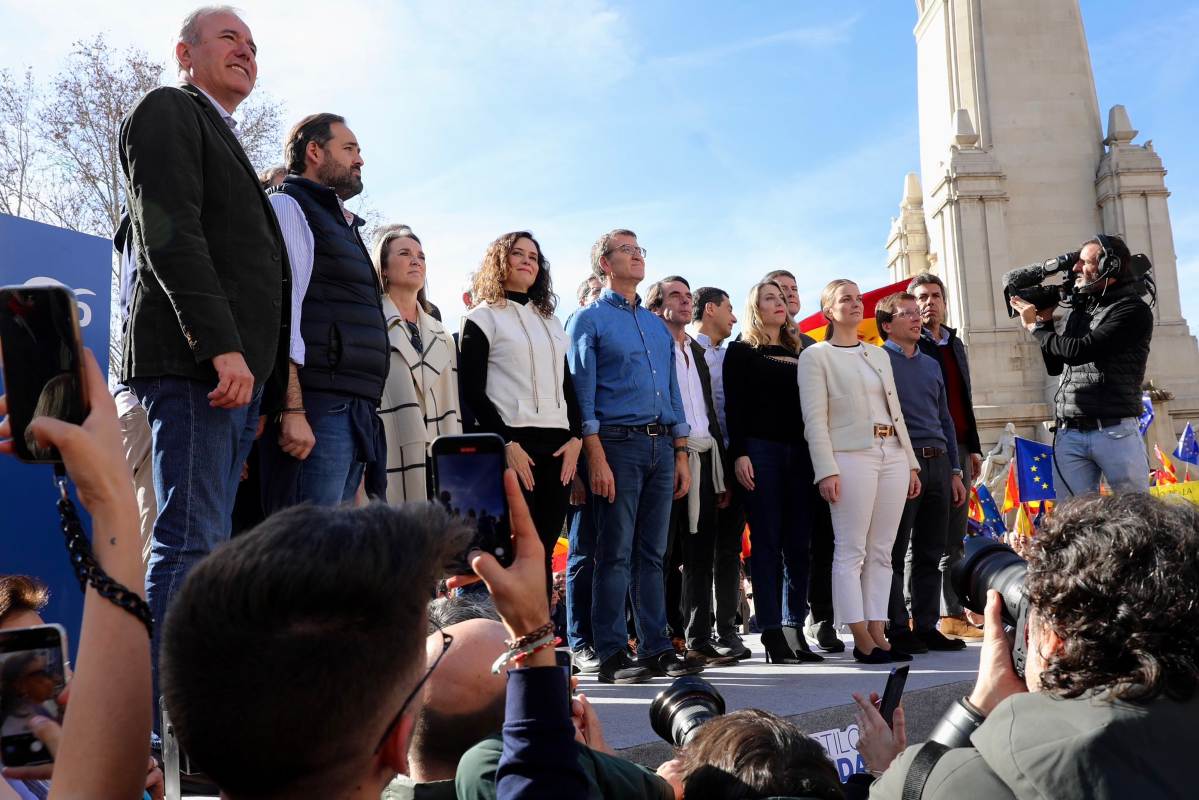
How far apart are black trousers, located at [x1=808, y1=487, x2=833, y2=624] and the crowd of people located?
0.02 meters

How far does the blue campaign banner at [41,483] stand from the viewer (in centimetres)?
450

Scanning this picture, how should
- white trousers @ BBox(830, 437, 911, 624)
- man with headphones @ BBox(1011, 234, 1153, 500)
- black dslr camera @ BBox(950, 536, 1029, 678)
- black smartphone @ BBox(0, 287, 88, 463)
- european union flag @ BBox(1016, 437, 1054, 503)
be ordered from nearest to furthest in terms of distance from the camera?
black smartphone @ BBox(0, 287, 88, 463) < black dslr camera @ BBox(950, 536, 1029, 678) < white trousers @ BBox(830, 437, 911, 624) < man with headphones @ BBox(1011, 234, 1153, 500) < european union flag @ BBox(1016, 437, 1054, 503)

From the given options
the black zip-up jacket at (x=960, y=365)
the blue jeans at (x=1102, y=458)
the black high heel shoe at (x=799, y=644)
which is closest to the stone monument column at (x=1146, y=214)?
the black zip-up jacket at (x=960, y=365)

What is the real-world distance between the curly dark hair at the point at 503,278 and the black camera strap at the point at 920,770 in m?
3.75

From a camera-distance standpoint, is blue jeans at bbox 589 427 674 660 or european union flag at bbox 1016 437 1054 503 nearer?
blue jeans at bbox 589 427 674 660

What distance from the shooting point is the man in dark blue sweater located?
646 centimetres

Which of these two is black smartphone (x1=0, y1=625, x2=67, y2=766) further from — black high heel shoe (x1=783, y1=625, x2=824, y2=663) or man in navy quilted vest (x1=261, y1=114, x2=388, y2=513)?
black high heel shoe (x1=783, y1=625, x2=824, y2=663)

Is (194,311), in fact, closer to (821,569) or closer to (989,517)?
(821,569)

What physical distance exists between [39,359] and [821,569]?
5638 mm

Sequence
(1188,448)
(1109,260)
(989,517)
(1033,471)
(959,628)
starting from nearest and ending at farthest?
(1109,260), (959,628), (1033,471), (989,517), (1188,448)

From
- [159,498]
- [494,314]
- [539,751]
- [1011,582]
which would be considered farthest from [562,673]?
[494,314]

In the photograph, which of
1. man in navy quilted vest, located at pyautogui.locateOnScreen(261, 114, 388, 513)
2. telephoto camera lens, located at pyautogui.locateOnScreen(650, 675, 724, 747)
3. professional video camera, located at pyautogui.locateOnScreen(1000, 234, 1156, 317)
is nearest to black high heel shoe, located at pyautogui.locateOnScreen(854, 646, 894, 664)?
professional video camera, located at pyautogui.locateOnScreen(1000, 234, 1156, 317)

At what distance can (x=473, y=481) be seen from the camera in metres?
1.98

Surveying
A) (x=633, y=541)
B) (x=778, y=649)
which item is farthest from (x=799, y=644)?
(x=633, y=541)
